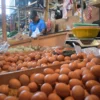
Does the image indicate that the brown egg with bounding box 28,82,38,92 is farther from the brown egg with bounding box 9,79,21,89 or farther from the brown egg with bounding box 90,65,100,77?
the brown egg with bounding box 90,65,100,77

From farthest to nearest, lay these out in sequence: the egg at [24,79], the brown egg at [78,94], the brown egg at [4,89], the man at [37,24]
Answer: the man at [37,24] < the egg at [24,79] < the brown egg at [4,89] < the brown egg at [78,94]

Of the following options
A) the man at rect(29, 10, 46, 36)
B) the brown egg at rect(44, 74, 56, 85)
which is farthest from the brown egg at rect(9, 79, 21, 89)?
the man at rect(29, 10, 46, 36)

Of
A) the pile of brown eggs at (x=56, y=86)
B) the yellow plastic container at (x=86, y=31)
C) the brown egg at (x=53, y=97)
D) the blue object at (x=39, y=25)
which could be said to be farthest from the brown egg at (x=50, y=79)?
the blue object at (x=39, y=25)

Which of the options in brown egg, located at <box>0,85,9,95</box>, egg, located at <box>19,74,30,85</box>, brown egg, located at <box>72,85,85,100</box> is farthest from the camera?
egg, located at <box>19,74,30,85</box>

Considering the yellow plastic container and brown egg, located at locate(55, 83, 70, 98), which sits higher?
the yellow plastic container

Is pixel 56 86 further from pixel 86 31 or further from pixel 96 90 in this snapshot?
pixel 86 31

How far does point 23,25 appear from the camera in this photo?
701 cm

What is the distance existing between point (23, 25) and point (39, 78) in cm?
625

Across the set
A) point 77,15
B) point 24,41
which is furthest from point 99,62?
point 77,15

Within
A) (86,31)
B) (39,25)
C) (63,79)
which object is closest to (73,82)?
(63,79)

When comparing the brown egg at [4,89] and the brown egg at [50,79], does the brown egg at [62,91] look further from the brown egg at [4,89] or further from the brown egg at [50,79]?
the brown egg at [4,89]

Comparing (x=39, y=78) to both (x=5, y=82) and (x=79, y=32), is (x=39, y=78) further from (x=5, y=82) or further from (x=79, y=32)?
(x=79, y=32)

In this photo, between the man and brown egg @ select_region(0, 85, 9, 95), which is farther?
the man

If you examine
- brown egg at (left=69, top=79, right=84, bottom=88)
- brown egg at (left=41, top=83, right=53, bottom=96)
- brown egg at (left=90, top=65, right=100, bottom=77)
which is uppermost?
brown egg at (left=90, top=65, right=100, bottom=77)
